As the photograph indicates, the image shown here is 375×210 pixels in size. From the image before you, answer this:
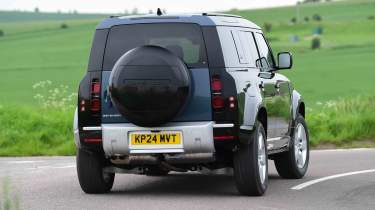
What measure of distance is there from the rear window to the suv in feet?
0.03

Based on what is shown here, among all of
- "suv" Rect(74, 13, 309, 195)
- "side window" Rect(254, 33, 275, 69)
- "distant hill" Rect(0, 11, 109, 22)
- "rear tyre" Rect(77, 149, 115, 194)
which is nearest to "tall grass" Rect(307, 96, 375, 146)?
"side window" Rect(254, 33, 275, 69)

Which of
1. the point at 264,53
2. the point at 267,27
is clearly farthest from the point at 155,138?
the point at 267,27

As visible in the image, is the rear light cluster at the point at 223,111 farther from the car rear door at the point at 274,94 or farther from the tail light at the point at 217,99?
the car rear door at the point at 274,94

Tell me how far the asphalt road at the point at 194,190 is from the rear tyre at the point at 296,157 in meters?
0.14

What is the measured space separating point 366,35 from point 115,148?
9315cm

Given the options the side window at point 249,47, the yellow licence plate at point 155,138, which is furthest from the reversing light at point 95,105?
the side window at point 249,47

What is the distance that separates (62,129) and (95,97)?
8.72 meters

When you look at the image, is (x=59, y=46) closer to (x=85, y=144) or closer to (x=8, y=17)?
(x=8, y=17)

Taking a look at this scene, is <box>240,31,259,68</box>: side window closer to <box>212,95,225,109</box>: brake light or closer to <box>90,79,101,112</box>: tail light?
<box>212,95,225,109</box>: brake light

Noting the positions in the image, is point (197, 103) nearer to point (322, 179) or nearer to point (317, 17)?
point (322, 179)

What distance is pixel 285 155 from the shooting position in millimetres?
13125

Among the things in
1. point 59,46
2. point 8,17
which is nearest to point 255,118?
point 59,46

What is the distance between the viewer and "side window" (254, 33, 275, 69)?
1234 cm

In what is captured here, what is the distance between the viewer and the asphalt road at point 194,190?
33.7ft
